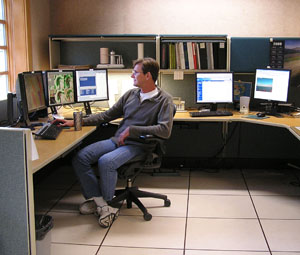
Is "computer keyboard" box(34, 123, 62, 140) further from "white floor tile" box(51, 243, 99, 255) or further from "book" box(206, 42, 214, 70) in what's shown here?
"book" box(206, 42, 214, 70)

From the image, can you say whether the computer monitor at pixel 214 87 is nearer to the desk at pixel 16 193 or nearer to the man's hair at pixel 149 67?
the man's hair at pixel 149 67

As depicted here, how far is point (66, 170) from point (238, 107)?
6.13 feet

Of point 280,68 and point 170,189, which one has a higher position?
point 280,68

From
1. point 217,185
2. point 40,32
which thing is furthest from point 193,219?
point 40,32

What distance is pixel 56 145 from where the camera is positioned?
8.69ft

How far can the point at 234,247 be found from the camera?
2646 mm

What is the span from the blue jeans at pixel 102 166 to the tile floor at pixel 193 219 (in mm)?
238

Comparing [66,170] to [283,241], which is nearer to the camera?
[283,241]

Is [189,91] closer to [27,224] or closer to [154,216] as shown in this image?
[154,216]

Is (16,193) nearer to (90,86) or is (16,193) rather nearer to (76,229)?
(76,229)

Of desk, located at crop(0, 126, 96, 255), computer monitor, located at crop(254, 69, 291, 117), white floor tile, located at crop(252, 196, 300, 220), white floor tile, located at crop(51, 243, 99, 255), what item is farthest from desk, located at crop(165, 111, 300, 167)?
desk, located at crop(0, 126, 96, 255)

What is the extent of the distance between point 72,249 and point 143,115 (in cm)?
112

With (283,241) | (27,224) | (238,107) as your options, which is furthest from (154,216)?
(238,107)

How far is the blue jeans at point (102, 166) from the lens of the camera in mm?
2955
